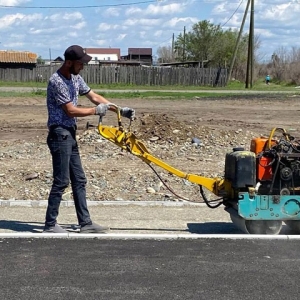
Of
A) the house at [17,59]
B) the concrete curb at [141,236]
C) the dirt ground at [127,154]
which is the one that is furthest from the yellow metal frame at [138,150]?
the house at [17,59]

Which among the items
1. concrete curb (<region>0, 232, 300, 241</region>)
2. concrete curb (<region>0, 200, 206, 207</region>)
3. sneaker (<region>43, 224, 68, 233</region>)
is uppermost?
sneaker (<region>43, 224, 68, 233</region>)

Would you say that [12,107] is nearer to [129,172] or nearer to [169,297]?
[129,172]

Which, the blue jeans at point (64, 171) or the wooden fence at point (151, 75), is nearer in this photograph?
the blue jeans at point (64, 171)

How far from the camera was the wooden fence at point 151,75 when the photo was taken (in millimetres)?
52562

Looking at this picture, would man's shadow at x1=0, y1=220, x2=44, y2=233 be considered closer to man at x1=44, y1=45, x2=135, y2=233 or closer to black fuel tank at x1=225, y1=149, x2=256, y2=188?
man at x1=44, y1=45, x2=135, y2=233

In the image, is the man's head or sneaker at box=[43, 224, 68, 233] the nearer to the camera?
the man's head

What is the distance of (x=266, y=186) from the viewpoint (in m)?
7.74

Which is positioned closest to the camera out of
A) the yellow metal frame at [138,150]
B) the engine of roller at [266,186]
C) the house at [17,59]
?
the engine of roller at [266,186]

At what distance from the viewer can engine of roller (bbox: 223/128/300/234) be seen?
297 inches

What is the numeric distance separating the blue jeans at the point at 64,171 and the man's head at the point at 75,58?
2.15 feet

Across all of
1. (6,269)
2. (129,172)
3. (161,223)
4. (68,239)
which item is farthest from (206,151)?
(6,269)

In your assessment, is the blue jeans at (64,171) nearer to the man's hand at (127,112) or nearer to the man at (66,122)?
the man at (66,122)

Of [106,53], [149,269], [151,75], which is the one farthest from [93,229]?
[106,53]

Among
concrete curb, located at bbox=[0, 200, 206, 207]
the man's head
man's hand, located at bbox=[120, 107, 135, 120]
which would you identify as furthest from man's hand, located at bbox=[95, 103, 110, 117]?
concrete curb, located at bbox=[0, 200, 206, 207]
